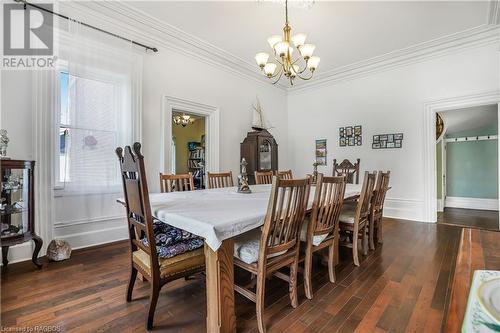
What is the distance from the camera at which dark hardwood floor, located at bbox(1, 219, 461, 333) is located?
154cm

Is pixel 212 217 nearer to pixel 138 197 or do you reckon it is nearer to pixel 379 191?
pixel 138 197

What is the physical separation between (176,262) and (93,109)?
91.9 inches

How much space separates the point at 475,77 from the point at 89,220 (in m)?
5.89

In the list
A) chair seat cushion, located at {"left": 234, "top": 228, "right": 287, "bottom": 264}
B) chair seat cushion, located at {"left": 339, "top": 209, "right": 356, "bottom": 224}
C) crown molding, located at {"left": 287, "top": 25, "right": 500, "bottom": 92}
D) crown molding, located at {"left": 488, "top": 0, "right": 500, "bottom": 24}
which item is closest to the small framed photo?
crown molding, located at {"left": 287, "top": 25, "right": 500, "bottom": 92}

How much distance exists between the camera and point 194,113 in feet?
13.5

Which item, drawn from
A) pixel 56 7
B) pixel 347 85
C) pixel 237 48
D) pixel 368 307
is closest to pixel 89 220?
pixel 56 7

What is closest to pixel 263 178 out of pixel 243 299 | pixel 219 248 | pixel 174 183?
pixel 174 183

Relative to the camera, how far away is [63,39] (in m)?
2.71

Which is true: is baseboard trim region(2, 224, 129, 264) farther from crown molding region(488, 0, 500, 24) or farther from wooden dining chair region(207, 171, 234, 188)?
crown molding region(488, 0, 500, 24)

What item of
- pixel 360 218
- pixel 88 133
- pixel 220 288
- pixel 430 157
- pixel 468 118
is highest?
pixel 468 118

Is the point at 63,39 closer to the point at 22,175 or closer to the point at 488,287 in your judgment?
the point at 22,175

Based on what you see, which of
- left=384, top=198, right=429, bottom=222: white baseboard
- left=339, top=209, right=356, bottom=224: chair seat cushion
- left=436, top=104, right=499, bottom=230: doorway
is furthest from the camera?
left=436, top=104, right=499, bottom=230: doorway

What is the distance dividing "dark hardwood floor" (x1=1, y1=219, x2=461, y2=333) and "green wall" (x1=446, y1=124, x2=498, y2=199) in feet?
14.2

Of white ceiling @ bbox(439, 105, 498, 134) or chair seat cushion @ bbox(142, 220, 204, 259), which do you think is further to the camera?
white ceiling @ bbox(439, 105, 498, 134)
